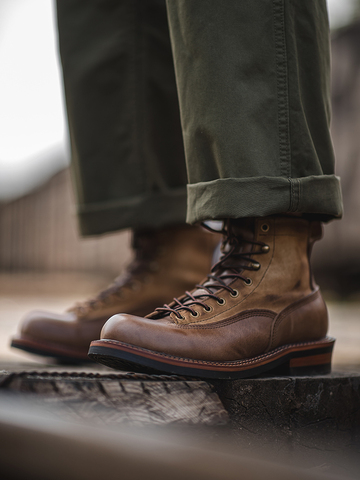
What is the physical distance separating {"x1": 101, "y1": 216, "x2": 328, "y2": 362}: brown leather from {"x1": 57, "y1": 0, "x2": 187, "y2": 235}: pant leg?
319mm

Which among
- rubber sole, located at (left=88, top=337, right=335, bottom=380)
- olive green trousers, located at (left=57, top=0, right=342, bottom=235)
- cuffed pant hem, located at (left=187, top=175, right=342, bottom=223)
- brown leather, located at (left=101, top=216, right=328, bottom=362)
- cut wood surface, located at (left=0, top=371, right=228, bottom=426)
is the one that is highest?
olive green trousers, located at (left=57, top=0, right=342, bottom=235)

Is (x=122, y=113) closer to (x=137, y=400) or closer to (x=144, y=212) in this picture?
(x=144, y=212)

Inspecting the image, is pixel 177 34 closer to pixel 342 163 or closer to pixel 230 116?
pixel 230 116

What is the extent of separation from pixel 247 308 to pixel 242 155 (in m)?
0.27

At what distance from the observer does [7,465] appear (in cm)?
42

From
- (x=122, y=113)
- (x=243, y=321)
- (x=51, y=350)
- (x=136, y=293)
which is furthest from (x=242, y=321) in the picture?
(x=122, y=113)

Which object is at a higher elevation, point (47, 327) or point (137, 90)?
point (137, 90)

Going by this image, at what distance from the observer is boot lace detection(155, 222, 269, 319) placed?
0.80 m

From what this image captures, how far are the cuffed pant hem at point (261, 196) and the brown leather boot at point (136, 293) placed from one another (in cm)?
39

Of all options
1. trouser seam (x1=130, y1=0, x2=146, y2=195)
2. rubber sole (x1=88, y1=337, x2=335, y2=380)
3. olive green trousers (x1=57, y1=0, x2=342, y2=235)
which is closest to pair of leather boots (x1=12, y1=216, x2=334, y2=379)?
rubber sole (x1=88, y1=337, x2=335, y2=380)

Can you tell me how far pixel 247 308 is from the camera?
0.81 meters

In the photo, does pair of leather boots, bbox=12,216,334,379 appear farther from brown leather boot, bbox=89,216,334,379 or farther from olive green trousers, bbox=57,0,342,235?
olive green trousers, bbox=57,0,342,235

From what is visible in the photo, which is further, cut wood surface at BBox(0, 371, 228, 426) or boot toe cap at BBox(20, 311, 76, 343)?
boot toe cap at BBox(20, 311, 76, 343)

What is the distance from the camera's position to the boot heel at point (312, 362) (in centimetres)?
85
